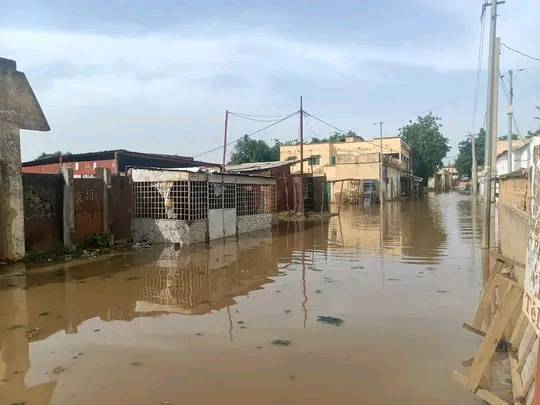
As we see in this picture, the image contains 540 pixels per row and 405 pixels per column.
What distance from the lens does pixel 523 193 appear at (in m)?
8.44

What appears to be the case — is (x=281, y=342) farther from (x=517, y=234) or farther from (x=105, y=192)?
(x=105, y=192)

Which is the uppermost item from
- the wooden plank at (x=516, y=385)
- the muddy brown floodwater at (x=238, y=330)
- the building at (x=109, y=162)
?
the building at (x=109, y=162)

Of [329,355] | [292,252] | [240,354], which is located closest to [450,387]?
[329,355]

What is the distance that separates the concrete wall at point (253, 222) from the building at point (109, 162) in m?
4.51

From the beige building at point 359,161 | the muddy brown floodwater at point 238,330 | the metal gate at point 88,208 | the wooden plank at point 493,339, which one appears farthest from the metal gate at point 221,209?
the beige building at point 359,161

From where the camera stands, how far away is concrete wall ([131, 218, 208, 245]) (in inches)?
610

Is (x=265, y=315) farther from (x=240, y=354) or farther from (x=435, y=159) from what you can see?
(x=435, y=159)

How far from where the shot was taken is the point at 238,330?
657 cm

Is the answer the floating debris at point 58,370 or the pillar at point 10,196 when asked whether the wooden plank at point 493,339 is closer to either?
the floating debris at point 58,370

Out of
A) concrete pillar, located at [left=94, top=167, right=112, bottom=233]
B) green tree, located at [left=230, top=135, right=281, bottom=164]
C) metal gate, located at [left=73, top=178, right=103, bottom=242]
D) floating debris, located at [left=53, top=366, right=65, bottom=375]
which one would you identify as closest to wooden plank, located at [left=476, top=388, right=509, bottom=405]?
floating debris, located at [left=53, top=366, right=65, bottom=375]

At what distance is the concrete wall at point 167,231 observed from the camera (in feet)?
50.9

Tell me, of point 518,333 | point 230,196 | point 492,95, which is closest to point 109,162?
point 230,196

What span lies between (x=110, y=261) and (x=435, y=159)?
66455 millimetres

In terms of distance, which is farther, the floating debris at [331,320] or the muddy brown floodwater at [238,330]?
the floating debris at [331,320]
